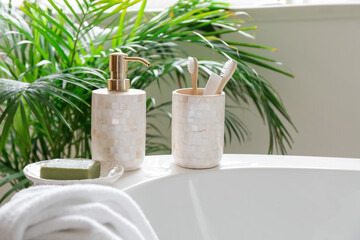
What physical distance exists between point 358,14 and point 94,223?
1167 millimetres

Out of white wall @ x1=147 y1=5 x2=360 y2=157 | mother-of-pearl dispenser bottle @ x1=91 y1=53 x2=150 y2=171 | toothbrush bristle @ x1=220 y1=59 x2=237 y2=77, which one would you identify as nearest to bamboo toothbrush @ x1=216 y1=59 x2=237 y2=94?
toothbrush bristle @ x1=220 y1=59 x2=237 y2=77

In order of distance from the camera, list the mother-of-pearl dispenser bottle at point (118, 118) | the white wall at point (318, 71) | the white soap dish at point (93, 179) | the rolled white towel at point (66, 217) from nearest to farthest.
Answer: the rolled white towel at point (66, 217)
the white soap dish at point (93, 179)
the mother-of-pearl dispenser bottle at point (118, 118)
the white wall at point (318, 71)

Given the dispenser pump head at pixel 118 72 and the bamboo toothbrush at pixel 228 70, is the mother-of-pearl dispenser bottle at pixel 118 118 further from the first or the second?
the bamboo toothbrush at pixel 228 70

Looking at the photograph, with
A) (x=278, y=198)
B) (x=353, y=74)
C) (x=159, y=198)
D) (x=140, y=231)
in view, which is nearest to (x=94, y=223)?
(x=140, y=231)

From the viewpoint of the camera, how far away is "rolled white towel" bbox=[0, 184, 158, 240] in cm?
49

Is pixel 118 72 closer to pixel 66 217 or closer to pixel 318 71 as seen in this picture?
pixel 66 217

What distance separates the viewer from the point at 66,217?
50 cm

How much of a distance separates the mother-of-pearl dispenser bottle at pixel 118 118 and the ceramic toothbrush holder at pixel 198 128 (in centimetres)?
6

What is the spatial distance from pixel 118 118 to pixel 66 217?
0.30m

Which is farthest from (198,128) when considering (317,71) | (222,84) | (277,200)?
(317,71)

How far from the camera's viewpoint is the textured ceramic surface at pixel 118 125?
0.79m

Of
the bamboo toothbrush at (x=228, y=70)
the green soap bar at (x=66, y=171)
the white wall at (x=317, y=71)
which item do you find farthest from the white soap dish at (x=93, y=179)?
the white wall at (x=317, y=71)

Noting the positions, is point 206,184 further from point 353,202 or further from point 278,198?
point 353,202

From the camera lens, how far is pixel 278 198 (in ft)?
2.89
